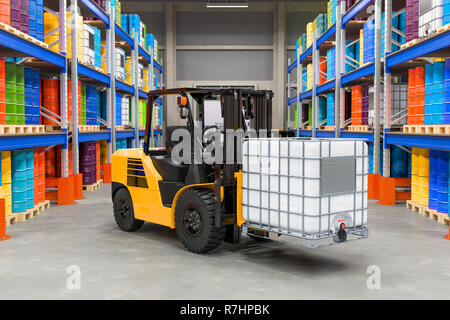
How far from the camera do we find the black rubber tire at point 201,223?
17.4 ft

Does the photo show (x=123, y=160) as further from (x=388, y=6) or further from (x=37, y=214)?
(x=388, y=6)

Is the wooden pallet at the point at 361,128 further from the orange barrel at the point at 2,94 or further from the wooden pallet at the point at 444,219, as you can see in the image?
the orange barrel at the point at 2,94

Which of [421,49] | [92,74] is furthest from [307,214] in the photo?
[92,74]

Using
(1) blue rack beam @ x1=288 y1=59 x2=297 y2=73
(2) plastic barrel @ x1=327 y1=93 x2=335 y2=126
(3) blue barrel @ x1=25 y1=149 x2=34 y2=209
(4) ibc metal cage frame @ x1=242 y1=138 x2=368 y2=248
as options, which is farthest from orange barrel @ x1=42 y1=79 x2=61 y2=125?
(1) blue rack beam @ x1=288 y1=59 x2=297 y2=73

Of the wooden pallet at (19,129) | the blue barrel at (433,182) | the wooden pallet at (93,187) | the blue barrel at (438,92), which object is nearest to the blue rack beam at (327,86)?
the blue barrel at (433,182)

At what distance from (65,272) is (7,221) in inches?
113

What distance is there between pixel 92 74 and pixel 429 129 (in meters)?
7.16

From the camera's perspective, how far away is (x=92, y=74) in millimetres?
10633

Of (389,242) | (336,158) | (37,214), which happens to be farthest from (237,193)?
(37,214)

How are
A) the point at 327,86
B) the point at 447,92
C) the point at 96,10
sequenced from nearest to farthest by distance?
the point at 447,92
the point at 96,10
the point at 327,86

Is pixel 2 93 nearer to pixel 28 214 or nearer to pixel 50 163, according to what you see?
pixel 28 214

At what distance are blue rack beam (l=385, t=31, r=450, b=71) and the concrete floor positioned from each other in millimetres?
2668

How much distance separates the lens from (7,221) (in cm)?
709

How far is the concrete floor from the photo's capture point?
4.17 m
